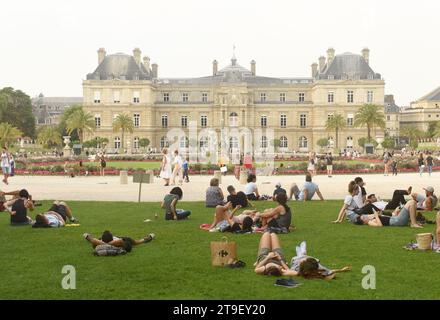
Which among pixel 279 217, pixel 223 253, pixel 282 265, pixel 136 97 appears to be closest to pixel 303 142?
pixel 136 97

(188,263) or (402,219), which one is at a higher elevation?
(402,219)

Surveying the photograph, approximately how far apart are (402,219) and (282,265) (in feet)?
19.3

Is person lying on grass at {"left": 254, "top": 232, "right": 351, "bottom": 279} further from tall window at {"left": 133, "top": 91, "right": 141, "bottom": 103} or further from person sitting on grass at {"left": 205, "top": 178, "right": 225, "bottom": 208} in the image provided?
tall window at {"left": 133, "top": 91, "right": 141, "bottom": 103}

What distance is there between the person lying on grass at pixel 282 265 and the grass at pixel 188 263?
16cm

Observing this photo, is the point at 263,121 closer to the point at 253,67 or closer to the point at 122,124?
the point at 253,67

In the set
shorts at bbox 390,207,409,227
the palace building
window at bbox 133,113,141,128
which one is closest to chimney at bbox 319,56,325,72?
the palace building

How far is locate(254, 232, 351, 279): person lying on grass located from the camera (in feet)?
33.3

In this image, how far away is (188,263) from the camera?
447 inches

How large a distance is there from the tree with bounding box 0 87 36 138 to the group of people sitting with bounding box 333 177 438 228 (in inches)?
2751

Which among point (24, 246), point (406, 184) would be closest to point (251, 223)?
point (24, 246)

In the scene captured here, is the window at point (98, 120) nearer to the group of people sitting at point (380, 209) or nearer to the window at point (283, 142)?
the window at point (283, 142)

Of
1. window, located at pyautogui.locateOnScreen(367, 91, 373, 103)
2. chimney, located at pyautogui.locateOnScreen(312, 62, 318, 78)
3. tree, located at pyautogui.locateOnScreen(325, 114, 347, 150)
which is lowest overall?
tree, located at pyautogui.locateOnScreen(325, 114, 347, 150)

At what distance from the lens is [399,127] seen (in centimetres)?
12006

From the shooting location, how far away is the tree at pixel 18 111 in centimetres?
8188
